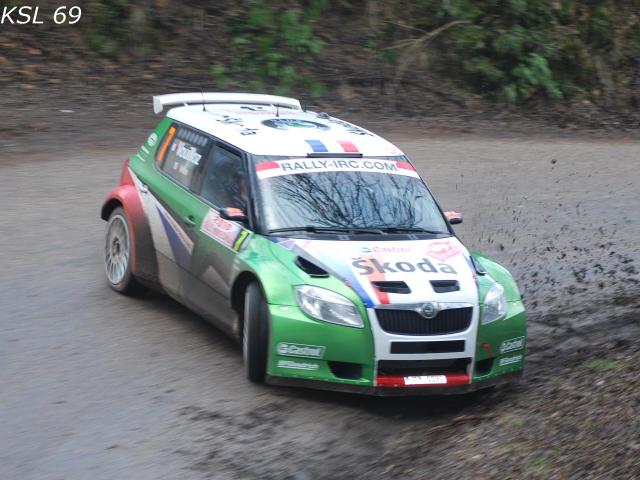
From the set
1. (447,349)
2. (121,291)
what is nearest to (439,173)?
(121,291)

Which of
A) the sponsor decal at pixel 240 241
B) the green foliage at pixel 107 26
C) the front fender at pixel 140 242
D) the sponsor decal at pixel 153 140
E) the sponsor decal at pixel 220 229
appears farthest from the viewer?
the green foliage at pixel 107 26

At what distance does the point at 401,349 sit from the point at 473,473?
47.3 inches

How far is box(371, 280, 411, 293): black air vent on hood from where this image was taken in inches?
267

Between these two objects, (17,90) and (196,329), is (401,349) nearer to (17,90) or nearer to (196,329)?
(196,329)

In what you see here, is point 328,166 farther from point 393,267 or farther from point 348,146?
point 393,267

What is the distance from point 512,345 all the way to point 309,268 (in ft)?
4.98

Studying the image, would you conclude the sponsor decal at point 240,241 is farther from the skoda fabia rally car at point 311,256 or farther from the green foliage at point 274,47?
the green foliage at point 274,47

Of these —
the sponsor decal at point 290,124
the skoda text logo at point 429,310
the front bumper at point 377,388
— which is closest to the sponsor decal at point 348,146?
the sponsor decal at point 290,124

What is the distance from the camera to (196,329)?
842cm

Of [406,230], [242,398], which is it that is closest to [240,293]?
[242,398]

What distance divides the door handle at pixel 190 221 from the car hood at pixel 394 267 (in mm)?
1016

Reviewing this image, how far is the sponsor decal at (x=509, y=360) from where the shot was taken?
7.14m

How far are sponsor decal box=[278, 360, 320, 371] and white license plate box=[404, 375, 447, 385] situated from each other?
61 centimetres

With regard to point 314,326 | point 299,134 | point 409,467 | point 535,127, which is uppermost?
point 299,134
